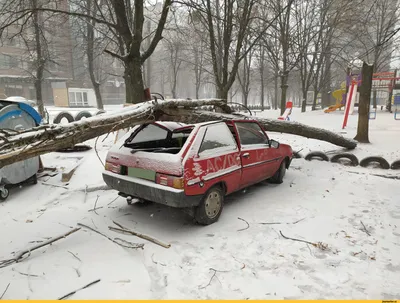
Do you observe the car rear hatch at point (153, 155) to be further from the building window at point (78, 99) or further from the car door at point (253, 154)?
the building window at point (78, 99)

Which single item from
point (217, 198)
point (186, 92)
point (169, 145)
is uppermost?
point (186, 92)

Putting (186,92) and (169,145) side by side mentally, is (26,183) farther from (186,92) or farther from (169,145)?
(186,92)

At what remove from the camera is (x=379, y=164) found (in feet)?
24.8

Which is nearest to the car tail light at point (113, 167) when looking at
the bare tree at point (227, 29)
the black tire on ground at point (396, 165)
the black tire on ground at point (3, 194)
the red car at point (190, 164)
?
the red car at point (190, 164)

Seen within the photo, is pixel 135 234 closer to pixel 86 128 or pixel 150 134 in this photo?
pixel 86 128

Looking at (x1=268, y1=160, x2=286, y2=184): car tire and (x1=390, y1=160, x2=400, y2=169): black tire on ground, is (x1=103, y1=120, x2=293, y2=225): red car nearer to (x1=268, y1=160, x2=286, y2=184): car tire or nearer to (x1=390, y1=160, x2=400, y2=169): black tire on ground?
(x1=268, y1=160, x2=286, y2=184): car tire

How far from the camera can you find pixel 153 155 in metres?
4.03

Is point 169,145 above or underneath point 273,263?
above

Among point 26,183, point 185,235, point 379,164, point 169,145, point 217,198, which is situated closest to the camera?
point 185,235

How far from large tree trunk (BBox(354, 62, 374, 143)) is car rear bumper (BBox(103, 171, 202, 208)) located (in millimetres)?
8515

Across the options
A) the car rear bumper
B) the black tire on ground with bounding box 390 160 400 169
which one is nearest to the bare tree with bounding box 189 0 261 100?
the black tire on ground with bounding box 390 160 400 169

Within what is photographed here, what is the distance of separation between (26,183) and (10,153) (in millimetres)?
3755

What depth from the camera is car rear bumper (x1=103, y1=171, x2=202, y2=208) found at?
3746 mm

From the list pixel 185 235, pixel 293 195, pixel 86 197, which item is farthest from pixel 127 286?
pixel 293 195
